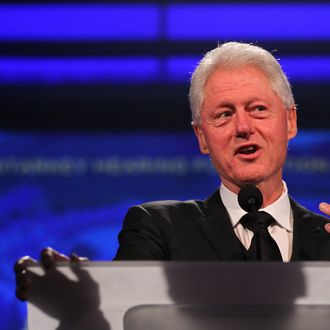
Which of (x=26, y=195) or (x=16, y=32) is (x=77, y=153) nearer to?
(x=26, y=195)

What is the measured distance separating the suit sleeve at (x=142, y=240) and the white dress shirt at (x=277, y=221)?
171mm

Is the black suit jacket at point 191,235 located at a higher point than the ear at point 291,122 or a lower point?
lower

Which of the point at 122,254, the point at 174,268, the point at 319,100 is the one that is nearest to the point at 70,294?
the point at 174,268

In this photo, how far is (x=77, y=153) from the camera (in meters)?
3.32

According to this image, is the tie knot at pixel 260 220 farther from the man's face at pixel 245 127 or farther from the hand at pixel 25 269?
the hand at pixel 25 269

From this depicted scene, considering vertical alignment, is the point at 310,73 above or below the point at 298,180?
above

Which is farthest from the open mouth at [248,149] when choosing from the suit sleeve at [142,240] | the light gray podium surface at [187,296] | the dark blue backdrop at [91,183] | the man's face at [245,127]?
the dark blue backdrop at [91,183]

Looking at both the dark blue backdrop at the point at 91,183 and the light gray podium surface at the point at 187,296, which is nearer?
the light gray podium surface at the point at 187,296

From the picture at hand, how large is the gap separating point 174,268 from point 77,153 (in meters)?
2.37

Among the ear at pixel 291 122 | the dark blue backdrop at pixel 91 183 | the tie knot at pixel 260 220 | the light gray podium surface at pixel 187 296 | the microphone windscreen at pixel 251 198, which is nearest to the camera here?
the light gray podium surface at pixel 187 296

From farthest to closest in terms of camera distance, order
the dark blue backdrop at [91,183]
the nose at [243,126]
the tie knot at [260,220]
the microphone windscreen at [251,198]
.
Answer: the dark blue backdrop at [91,183]
the nose at [243,126]
the tie knot at [260,220]
the microphone windscreen at [251,198]

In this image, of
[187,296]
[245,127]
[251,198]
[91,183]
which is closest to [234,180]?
[245,127]

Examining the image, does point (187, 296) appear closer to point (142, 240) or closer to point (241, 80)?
point (142, 240)

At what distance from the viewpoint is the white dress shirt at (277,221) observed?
1.56 m
